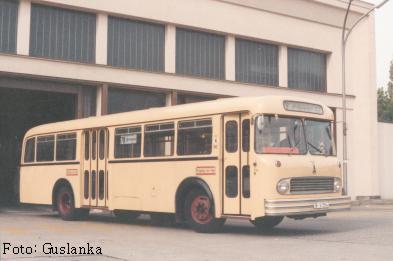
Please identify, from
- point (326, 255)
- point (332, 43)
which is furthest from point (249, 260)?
point (332, 43)

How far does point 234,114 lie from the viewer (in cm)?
1400

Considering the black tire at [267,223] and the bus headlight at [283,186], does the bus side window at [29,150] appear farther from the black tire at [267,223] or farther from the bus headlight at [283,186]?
the bus headlight at [283,186]

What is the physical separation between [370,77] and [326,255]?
2708cm

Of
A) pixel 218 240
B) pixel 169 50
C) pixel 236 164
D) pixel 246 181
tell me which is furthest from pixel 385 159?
pixel 218 240

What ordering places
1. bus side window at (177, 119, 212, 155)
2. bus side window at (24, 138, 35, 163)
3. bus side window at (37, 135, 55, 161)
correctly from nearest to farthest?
1. bus side window at (177, 119, 212, 155)
2. bus side window at (37, 135, 55, 161)
3. bus side window at (24, 138, 35, 163)

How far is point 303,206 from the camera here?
44.2 feet

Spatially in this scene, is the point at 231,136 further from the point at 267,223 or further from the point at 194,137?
the point at 267,223

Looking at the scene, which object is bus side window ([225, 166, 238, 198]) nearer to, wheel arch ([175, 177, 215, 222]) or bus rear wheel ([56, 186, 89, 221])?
wheel arch ([175, 177, 215, 222])

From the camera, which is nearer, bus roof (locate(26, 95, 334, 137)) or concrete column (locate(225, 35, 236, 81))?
bus roof (locate(26, 95, 334, 137))

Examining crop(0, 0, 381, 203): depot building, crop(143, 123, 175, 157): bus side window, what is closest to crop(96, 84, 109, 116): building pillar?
crop(0, 0, 381, 203): depot building

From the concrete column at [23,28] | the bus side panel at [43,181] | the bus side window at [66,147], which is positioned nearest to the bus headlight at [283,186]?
the bus side panel at [43,181]

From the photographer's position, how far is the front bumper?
42.7 feet

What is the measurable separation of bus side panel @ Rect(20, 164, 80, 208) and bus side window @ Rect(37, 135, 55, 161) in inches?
12.4

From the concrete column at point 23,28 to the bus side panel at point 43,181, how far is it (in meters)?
5.03
